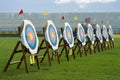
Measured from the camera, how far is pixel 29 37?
37.2 feet

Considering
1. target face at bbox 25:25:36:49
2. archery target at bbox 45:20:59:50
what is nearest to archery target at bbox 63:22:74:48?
archery target at bbox 45:20:59:50

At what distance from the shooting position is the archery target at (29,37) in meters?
10.8

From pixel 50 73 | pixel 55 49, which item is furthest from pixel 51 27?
pixel 50 73

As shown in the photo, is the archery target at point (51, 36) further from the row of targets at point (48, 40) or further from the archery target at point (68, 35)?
the archery target at point (68, 35)

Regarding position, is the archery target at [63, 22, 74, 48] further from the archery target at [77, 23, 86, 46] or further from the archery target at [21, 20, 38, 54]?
the archery target at [21, 20, 38, 54]

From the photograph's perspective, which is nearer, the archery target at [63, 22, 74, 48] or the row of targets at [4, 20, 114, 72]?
the row of targets at [4, 20, 114, 72]

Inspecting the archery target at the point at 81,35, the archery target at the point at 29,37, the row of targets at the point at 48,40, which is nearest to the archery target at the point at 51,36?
the row of targets at the point at 48,40

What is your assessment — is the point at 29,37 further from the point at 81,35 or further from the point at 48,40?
the point at 81,35

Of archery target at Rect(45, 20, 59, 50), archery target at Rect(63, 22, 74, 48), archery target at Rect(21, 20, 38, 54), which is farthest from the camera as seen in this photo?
archery target at Rect(63, 22, 74, 48)

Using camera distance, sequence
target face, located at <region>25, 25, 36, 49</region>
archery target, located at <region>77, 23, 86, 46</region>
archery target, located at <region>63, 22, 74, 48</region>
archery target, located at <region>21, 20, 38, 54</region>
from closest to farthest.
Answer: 1. archery target, located at <region>21, 20, 38, 54</region>
2. target face, located at <region>25, 25, 36, 49</region>
3. archery target, located at <region>63, 22, 74, 48</region>
4. archery target, located at <region>77, 23, 86, 46</region>

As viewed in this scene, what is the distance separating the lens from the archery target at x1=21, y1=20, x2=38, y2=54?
10812mm

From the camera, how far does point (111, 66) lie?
1212 cm

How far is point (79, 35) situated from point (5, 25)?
82666 millimetres

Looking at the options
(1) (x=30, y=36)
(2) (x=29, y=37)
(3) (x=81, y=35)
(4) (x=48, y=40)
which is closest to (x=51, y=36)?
(4) (x=48, y=40)
